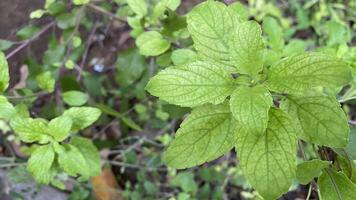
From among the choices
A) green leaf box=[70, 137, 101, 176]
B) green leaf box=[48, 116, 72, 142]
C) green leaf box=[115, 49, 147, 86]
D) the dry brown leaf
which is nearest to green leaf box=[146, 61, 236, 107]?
green leaf box=[48, 116, 72, 142]

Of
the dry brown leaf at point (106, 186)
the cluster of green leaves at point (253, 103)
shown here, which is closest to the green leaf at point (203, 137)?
the cluster of green leaves at point (253, 103)

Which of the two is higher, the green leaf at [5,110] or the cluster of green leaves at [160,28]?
the cluster of green leaves at [160,28]

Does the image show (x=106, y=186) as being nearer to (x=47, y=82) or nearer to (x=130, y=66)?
(x=130, y=66)

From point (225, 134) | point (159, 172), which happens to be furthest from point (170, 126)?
point (225, 134)

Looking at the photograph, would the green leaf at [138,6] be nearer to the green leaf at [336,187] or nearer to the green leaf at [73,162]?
the green leaf at [73,162]

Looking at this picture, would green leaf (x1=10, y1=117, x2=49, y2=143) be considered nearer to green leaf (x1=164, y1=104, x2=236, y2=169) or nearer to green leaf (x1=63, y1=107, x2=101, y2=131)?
green leaf (x1=63, y1=107, x2=101, y2=131)

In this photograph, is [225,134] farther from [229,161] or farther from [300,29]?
[300,29]
